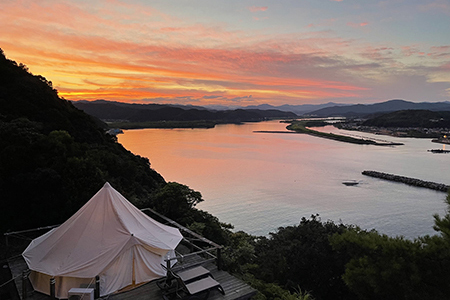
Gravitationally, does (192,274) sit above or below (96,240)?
below

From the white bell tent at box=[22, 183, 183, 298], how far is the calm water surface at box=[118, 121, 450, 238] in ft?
38.2

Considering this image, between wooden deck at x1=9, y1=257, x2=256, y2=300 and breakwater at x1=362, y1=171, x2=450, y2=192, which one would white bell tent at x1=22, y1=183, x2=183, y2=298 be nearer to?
wooden deck at x1=9, y1=257, x2=256, y2=300

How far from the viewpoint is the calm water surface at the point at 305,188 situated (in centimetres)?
2045

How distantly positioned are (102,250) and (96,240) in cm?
34

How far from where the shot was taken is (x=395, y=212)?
74.1 ft

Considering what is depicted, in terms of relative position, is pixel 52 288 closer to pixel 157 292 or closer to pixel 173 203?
pixel 157 292

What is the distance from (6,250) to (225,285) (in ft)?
20.5

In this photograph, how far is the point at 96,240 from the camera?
6375mm

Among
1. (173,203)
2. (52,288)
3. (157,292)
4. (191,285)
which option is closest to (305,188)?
(173,203)

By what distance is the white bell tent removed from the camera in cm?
593

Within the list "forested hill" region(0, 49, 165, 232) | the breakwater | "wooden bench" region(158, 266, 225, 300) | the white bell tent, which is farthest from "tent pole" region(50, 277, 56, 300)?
the breakwater

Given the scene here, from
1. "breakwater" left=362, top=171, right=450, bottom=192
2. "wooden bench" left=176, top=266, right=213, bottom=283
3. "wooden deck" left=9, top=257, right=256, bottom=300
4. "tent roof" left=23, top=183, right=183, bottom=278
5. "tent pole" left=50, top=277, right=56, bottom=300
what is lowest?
A: "breakwater" left=362, top=171, right=450, bottom=192

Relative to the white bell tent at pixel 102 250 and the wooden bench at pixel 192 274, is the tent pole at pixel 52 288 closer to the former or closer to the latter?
the white bell tent at pixel 102 250

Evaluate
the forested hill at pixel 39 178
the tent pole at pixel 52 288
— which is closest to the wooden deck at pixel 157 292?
the tent pole at pixel 52 288
